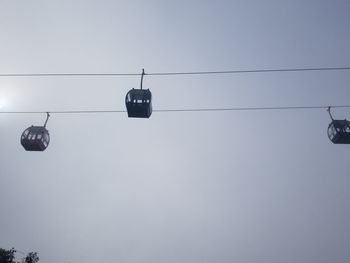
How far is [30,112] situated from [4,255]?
44634 mm

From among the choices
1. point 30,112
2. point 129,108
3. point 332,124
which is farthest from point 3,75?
point 332,124

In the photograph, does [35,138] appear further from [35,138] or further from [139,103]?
[139,103]

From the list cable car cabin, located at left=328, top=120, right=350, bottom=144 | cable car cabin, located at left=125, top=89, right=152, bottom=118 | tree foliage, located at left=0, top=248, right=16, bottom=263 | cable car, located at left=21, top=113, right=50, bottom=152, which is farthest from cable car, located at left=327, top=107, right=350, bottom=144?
tree foliage, located at left=0, top=248, right=16, bottom=263

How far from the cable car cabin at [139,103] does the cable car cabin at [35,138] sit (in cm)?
483

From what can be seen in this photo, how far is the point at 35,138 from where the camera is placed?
39.3 ft

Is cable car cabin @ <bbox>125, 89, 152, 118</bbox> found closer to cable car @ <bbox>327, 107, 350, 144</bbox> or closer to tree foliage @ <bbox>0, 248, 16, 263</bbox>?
cable car @ <bbox>327, 107, 350, 144</bbox>

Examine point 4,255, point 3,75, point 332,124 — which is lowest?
point 4,255

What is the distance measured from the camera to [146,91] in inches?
405

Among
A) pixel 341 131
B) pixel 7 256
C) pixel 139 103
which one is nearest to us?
pixel 139 103

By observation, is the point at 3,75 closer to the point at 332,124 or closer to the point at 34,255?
the point at 332,124

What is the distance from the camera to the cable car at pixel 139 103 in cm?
999

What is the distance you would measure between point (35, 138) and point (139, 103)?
5.49 m

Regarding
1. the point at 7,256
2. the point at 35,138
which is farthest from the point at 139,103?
the point at 7,256

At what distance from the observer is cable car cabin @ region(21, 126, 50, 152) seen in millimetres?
11961
